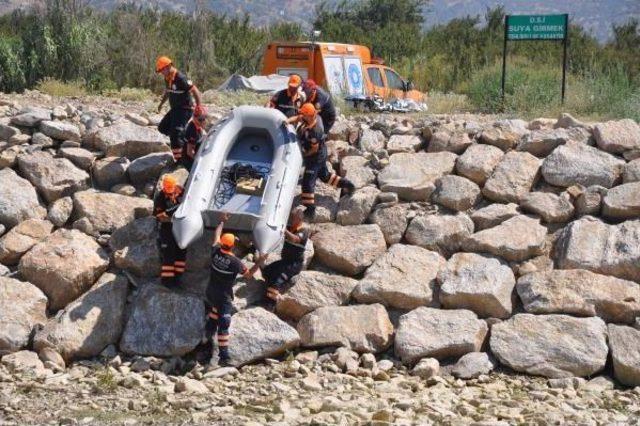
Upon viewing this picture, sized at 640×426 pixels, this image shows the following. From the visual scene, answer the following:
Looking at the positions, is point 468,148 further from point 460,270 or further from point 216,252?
point 216,252

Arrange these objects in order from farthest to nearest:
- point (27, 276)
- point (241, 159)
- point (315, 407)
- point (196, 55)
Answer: point (196, 55) < point (241, 159) < point (27, 276) < point (315, 407)

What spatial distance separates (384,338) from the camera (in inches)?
360

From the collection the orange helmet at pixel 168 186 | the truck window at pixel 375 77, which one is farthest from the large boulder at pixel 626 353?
the truck window at pixel 375 77

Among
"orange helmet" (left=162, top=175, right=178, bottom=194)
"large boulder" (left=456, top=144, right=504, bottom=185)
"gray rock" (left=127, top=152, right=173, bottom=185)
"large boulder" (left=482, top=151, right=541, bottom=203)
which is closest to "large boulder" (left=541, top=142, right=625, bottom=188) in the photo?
"large boulder" (left=482, top=151, right=541, bottom=203)

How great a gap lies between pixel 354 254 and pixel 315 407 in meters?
2.49

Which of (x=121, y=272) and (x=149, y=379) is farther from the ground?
(x=121, y=272)

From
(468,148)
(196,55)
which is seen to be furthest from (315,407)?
(196,55)

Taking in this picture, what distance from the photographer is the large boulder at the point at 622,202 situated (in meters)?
10.1

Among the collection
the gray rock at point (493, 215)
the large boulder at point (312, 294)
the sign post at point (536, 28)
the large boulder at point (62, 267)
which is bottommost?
the large boulder at point (312, 294)

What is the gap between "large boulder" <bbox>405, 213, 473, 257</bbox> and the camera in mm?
10141

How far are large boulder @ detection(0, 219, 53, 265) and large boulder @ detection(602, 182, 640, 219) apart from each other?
575 centimetres

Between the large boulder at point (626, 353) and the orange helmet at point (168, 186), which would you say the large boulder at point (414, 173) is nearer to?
the orange helmet at point (168, 186)

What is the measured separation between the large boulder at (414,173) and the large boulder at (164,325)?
258cm

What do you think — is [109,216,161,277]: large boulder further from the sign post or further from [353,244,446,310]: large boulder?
the sign post
